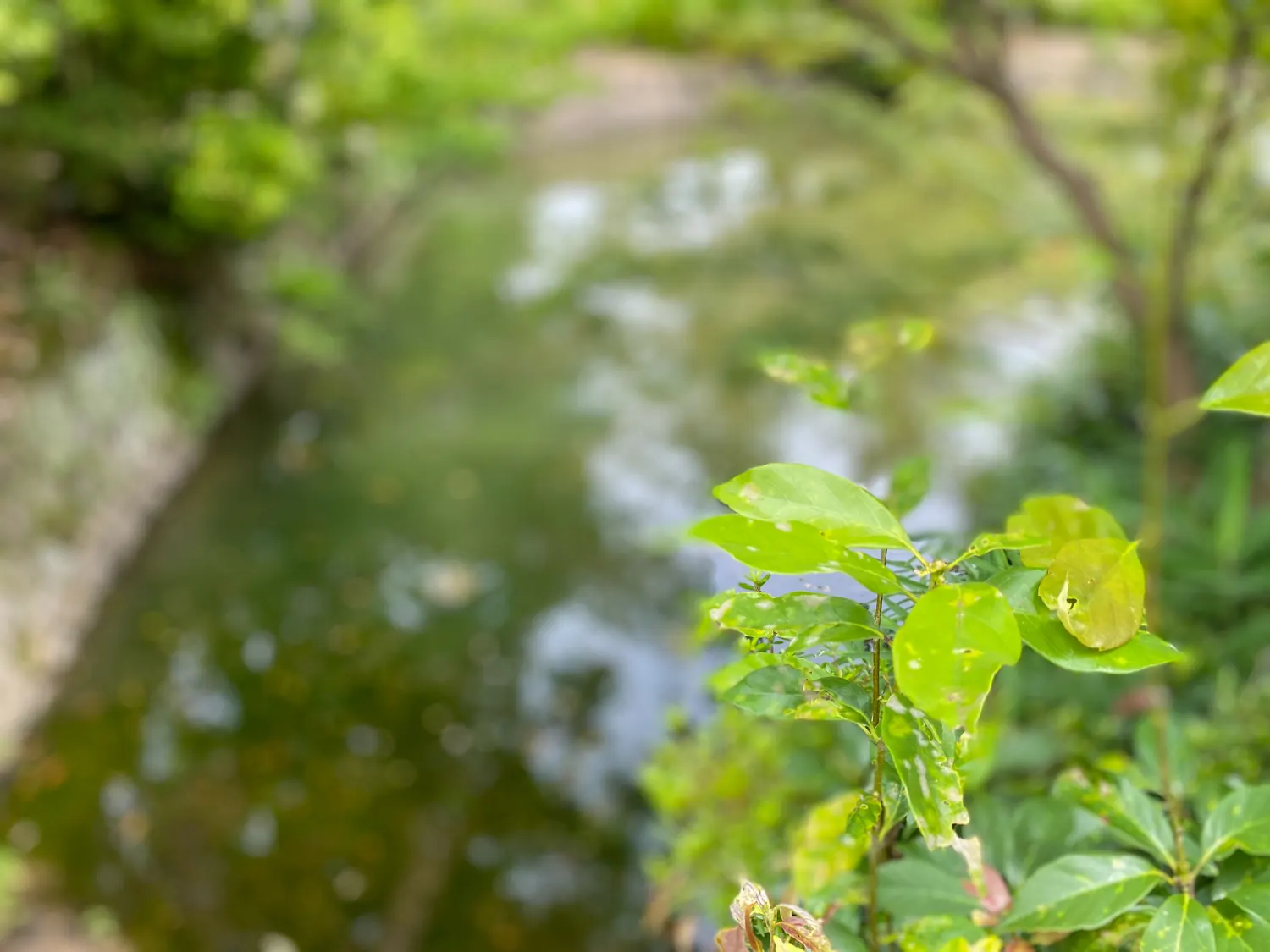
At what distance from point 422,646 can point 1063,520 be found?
3.29 meters

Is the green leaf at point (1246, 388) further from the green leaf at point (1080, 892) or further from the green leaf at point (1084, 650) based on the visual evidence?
the green leaf at point (1080, 892)

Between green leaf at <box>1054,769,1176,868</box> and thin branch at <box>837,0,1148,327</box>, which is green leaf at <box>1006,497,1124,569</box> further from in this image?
thin branch at <box>837,0,1148,327</box>

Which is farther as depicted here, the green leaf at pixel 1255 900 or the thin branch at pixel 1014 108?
the thin branch at pixel 1014 108

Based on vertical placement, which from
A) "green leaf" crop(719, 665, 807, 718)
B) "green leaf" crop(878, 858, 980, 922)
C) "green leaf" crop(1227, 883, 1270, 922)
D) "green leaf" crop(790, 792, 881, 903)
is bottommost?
"green leaf" crop(790, 792, 881, 903)

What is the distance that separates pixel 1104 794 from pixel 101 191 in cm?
502

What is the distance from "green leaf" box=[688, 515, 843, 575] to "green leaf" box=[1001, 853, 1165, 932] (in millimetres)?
369

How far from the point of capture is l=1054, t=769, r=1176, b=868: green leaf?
72 centimetres

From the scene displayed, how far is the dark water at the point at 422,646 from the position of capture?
2625 mm

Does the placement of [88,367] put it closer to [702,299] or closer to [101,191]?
[101,191]

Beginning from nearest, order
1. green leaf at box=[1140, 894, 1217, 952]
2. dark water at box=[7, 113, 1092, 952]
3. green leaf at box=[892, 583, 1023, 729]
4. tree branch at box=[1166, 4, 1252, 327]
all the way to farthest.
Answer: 1. green leaf at box=[892, 583, 1023, 729]
2. green leaf at box=[1140, 894, 1217, 952]
3. tree branch at box=[1166, 4, 1252, 327]
4. dark water at box=[7, 113, 1092, 952]

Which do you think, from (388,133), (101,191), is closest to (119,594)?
(101,191)

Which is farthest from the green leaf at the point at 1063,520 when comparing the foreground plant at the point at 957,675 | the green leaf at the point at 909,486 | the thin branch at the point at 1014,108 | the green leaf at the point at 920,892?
the thin branch at the point at 1014,108

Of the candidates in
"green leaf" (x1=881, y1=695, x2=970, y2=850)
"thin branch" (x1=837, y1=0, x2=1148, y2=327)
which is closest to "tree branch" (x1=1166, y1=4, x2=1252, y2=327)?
"thin branch" (x1=837, y1=0, x2=1148, y2=327)

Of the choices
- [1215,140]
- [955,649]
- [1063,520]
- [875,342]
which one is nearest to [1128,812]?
[1063,520]
